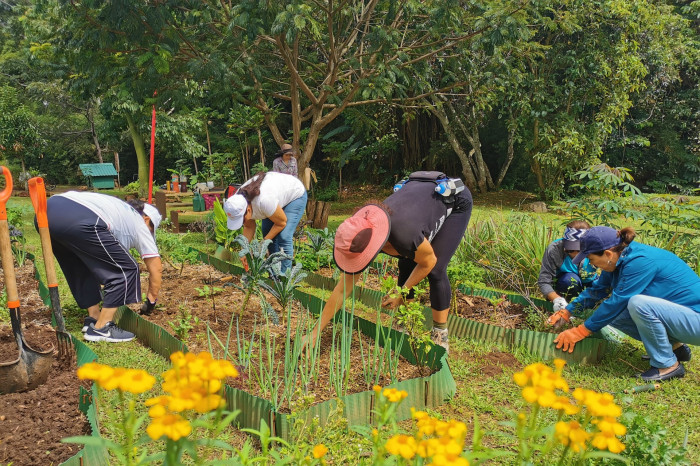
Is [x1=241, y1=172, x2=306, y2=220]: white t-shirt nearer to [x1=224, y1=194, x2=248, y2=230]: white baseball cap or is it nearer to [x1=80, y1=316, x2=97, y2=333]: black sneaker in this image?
[x1=224, y1=194, x2=248, y2=230]: white baseball cap

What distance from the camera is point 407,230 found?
2.94 metres

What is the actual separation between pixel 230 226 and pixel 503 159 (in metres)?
12.0

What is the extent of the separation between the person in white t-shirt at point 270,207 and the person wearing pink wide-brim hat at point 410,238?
4.84 ft

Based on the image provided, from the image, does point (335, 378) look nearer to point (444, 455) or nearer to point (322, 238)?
point (444, 455)

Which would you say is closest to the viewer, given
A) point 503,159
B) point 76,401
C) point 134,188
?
point 76,401

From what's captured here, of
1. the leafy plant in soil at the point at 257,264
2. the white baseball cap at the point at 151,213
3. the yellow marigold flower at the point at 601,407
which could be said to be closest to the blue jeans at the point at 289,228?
the leafy plant in soil at the point at 257,264

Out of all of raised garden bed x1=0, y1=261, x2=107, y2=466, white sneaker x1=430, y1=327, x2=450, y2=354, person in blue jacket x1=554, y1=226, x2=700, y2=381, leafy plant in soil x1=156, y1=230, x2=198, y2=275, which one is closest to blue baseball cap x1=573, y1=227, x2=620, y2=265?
person in blue jacket x1=554, y1=226, x2=700, y2=381

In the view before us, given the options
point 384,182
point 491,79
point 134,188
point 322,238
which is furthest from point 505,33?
point 134,188

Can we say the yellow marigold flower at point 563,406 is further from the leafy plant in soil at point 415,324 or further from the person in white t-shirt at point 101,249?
the person in white t-shirt at point 101,249

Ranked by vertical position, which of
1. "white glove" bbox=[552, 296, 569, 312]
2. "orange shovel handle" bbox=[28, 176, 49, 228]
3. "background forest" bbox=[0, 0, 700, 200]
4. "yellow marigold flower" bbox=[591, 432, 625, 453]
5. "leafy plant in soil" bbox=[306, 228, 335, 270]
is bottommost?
"white glove" bbox=[552, 296, 569, 312]

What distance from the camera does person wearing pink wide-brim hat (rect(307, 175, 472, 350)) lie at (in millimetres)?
2807

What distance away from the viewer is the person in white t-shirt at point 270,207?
4305 mm

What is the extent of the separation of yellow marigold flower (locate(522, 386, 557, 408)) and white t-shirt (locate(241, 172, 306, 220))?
3.71 m

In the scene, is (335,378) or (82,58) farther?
(82,58)
